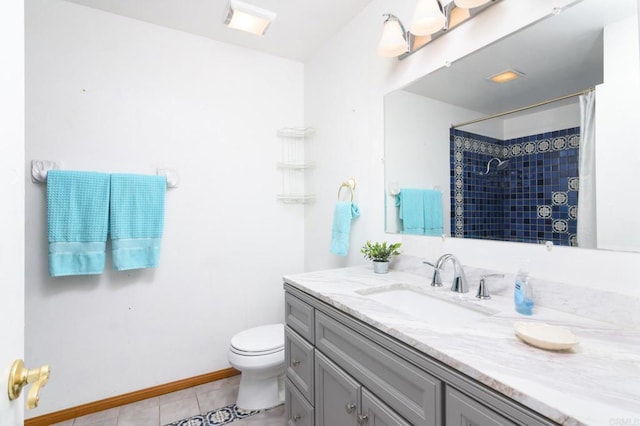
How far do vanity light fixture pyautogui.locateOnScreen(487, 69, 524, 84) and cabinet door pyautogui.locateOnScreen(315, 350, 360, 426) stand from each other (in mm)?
1288

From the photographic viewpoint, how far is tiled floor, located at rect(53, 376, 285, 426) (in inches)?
68.4

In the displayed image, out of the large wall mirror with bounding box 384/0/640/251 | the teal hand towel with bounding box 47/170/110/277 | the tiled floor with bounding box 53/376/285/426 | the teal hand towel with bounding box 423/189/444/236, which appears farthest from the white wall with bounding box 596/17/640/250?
the teal hand towel with bounding box 47/170/110/277

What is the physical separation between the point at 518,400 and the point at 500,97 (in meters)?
1.11

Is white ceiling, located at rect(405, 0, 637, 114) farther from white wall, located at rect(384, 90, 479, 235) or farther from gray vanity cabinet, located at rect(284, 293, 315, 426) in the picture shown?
gray vanity cabinet, located at rect(284, 293, 315, 426)

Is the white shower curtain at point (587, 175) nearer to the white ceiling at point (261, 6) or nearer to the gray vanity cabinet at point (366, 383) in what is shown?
the gray vanity cabinet at point (366, 383)

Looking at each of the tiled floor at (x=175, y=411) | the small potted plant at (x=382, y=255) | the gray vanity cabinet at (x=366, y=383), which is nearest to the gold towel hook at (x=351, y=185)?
the small potted plant at (x=382, y=255)

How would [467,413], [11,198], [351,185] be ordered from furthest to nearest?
[351,185] → [467,413] → [11,198]

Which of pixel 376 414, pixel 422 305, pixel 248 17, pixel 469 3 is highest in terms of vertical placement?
pixel 248 17

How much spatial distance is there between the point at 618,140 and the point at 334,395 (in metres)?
1.27

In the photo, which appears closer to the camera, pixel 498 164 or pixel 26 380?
pixel 26 380

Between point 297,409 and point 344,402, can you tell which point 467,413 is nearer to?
point 344,402

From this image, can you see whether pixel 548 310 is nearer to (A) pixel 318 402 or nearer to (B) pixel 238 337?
(A) pixel 318 402

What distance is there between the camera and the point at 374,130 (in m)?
1.81

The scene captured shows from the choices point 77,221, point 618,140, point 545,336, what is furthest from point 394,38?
point 77,221
